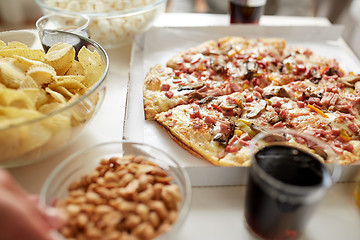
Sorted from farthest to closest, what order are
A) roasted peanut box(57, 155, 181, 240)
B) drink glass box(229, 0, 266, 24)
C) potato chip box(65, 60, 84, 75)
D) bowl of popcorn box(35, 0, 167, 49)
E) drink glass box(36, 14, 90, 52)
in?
drink glass box(229, 0, 266, 24), bowl of popcorn box(35, 0, 167, 49), drink glass box(36, 14, 90, 52), potato chip box(65, 60, 84, 75), roasted peanut box(57, 155, 181, 240)

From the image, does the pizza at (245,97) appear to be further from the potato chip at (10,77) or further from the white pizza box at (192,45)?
the potato chip at (10,77)

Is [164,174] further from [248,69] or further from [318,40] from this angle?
[318,40]

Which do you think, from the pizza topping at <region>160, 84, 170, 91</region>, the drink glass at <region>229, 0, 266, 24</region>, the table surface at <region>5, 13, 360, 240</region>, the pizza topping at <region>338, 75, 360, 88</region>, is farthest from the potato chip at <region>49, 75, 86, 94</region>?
the drink glass at <region>229, 0, 266, 24</region>

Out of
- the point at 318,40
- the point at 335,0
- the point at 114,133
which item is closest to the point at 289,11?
the point at 335,0

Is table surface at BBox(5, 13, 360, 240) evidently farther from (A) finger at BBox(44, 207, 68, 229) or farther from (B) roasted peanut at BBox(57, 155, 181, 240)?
(A) finger at BBox(44, 207, 68, 229)

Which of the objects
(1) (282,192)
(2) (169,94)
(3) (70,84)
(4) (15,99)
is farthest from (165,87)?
(1) (282,192)

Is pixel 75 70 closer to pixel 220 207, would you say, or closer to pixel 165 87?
pixel 165 87
